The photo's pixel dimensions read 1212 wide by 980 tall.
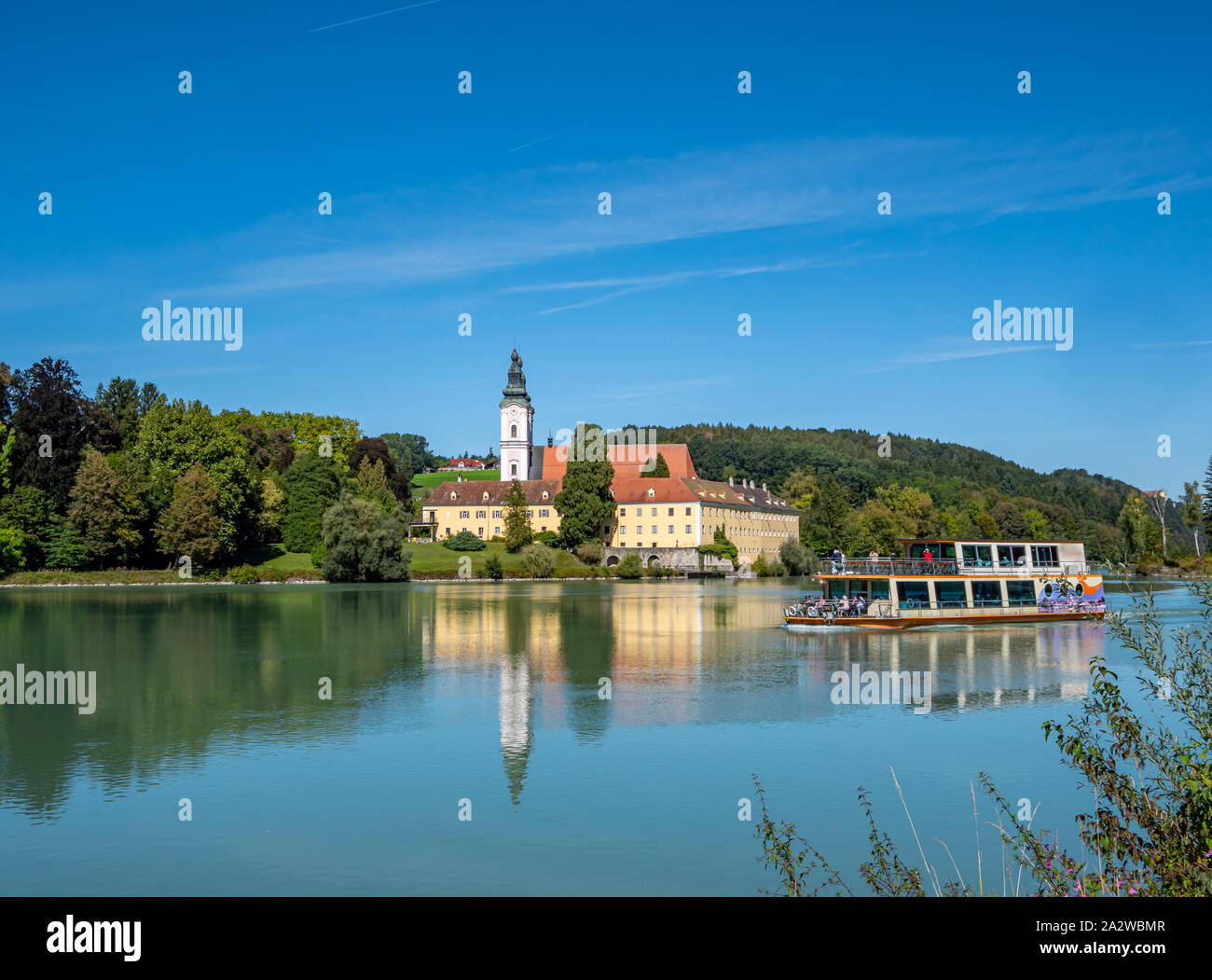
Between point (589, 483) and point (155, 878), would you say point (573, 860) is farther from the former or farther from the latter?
point (589, 483)

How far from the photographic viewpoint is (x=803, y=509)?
436 feet

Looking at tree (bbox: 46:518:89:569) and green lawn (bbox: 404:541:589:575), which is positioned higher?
tree (bbox: 46:518:89:569)

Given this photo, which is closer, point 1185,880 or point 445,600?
point 1185,880

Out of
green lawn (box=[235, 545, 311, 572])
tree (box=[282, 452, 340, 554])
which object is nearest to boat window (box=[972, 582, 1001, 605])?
green lawn (box=[235, 545, 311, 572])

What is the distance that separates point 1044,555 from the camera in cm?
5059

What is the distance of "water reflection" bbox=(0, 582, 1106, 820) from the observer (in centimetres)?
2017

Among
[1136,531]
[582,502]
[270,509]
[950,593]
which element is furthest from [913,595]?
[1136,531]

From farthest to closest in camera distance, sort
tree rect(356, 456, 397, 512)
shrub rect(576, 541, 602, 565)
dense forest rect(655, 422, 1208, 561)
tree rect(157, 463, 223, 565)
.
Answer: dense forest rect(655, 422, 1208, 561), shrub rect(576, 541, 602, 565), tree rect(356, 456, 397, 512), tree rect(157, 463, 223, 565)

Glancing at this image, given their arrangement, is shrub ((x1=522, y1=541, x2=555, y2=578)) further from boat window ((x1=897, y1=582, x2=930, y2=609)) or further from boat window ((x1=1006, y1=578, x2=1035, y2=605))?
boat window ((x1=897, y1=582, x2=930, y2=609))

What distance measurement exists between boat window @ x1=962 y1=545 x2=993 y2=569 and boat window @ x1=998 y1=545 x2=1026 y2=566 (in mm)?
666

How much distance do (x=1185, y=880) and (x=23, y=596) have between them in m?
69.7
